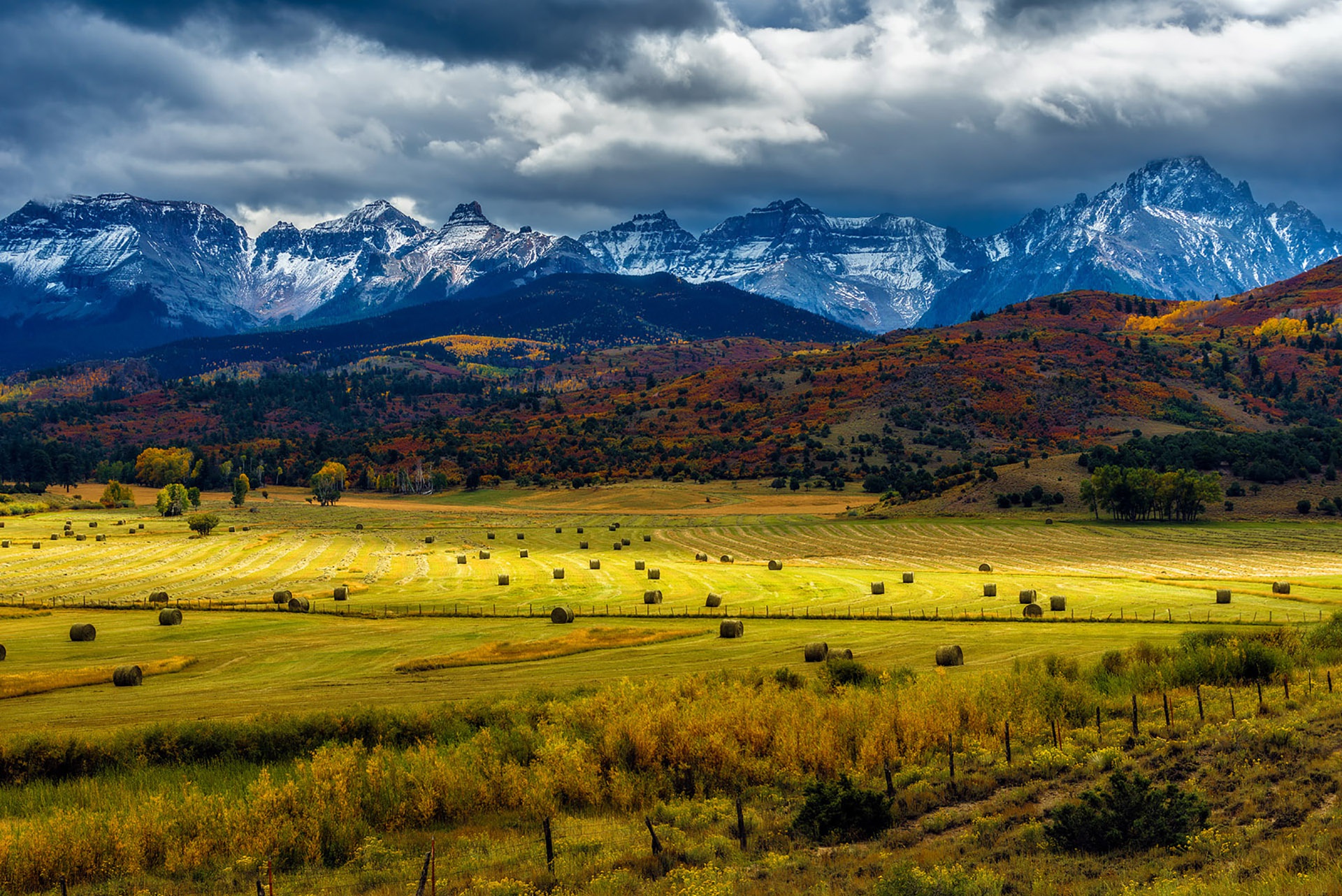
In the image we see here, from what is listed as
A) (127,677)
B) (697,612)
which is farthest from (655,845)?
(697,612)

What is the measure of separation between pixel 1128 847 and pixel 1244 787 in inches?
159

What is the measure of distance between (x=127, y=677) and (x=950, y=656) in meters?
30.3

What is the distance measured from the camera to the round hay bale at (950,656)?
118 ft

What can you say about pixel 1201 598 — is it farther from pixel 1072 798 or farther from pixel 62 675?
pixel 62 675

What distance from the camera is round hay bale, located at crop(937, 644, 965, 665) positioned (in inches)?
1415

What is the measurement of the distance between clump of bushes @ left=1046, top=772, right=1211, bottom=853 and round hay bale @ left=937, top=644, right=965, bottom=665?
1679 centimetres

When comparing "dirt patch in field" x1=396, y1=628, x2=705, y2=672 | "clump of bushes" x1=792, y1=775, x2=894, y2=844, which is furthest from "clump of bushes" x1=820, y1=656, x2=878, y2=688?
"dirt patch in field" x1=396, y1=628, x2=705, y2=672

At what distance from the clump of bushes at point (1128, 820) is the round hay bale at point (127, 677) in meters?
31.4

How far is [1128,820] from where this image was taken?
18484 mm

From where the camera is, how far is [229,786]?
2512 cm

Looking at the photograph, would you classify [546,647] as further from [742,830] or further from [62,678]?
[742,830]

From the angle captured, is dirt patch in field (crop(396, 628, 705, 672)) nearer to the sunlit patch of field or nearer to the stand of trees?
the sunlit patch of field

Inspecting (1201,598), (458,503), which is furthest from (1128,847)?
(458,503)

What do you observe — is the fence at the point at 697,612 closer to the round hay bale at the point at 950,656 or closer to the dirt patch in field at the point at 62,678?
the round hay bale at the point at 950,656
